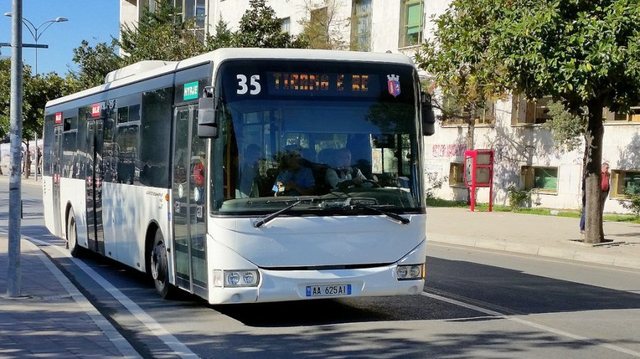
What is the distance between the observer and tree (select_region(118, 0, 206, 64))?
38875 millimetres

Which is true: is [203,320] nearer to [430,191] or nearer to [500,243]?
[500,243]

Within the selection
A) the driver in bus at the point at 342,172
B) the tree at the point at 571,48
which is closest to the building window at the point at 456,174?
the tree at the point at 571,48

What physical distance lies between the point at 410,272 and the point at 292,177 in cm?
159

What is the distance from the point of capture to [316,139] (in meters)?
8.66

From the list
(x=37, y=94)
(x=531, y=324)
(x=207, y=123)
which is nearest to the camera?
(x=207, y=123)

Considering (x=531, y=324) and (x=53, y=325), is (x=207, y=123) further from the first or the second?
(x=531, y=324)

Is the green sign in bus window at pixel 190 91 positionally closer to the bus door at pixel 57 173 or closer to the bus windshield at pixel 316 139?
the bus windshield at pixel 316 139

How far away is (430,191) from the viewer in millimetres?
37938

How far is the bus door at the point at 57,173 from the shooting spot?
1675 centimetres

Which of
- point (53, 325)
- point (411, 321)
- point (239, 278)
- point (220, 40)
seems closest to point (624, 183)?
point (220, 40)

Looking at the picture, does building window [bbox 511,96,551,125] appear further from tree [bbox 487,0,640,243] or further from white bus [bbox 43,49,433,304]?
white bus [bbox 43,49,433,304]

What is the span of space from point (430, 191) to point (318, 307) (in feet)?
92.1

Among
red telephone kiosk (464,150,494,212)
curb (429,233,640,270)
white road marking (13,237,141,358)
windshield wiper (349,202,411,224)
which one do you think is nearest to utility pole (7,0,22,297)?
white road marking (13,237,141,358)

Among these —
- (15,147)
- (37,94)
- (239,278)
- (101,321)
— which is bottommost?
(101,321)
